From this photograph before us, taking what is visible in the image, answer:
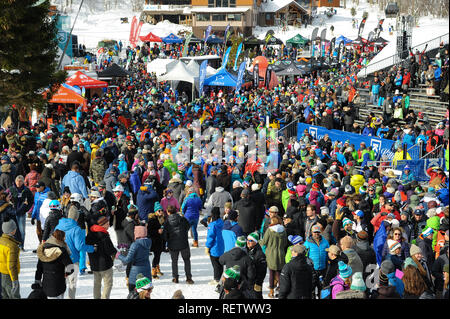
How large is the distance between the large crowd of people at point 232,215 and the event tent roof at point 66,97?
7.24 ft

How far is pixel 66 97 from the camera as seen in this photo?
20.8m

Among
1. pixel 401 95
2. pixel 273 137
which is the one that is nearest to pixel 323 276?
pixel 273 137

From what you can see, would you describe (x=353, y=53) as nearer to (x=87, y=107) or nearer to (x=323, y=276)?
(x=87, y=107)

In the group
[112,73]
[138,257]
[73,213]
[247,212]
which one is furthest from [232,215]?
[112,73]

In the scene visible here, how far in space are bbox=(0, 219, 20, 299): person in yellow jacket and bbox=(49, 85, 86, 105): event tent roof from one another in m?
14.2

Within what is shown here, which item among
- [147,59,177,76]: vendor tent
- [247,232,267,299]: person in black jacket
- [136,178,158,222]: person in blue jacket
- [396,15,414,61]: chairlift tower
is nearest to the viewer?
[247,232,267,299]: person in black jacket

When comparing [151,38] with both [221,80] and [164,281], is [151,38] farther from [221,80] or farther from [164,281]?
[164,281]

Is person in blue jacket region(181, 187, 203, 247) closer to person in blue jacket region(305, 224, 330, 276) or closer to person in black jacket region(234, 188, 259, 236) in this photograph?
person in black jacket region(234, 188, 259, 236)

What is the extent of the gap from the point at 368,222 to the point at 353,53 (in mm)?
34938

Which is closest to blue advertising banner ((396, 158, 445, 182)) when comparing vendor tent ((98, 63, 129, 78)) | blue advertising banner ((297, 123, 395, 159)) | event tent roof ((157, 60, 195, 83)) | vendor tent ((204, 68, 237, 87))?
blue advertising banner ((297, 123, 395, 159))

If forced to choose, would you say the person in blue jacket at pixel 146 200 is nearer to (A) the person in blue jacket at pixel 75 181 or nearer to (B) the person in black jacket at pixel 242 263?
(A) the person in blue jacket at pixel 75 181

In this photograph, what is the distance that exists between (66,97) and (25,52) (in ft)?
8.70

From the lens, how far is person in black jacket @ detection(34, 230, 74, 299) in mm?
6680

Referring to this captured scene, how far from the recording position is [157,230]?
8531 millimetres
